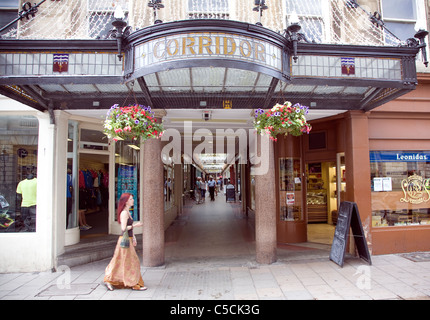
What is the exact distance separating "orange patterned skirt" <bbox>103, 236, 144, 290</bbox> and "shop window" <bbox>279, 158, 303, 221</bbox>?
15.3 ft

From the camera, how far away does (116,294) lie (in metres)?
4.74

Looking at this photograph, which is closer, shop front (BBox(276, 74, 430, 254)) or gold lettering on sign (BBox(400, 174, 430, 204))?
shop front (BBox(276, 74, 430, 254))

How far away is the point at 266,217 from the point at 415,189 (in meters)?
4.19

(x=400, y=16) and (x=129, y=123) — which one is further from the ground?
(x=400, y=16)

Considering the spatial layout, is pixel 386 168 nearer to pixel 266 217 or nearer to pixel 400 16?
pixel 266 217

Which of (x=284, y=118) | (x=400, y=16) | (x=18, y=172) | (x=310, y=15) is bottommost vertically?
(x=18, y=172)

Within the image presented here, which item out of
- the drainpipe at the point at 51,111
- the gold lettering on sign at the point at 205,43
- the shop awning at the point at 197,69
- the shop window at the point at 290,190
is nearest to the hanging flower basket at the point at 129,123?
the shop awning at the point at 197,69

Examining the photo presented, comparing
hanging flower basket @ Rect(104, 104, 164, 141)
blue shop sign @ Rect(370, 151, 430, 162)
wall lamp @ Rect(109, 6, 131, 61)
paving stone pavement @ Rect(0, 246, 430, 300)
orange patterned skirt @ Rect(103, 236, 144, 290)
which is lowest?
paving stone pavement @ Rect(0, 246, 430, 300)

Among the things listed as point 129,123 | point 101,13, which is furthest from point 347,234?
point 101,13

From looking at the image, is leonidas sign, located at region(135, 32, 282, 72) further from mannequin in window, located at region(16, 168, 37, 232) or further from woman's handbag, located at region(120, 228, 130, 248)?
mannequin in window, located at region(16, 168, 37, 232)

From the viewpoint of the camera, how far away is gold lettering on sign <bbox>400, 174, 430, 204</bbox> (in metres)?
7.27

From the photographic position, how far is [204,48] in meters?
4.27

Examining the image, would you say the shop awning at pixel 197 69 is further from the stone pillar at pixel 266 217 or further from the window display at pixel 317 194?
the window display at pixel 317 194

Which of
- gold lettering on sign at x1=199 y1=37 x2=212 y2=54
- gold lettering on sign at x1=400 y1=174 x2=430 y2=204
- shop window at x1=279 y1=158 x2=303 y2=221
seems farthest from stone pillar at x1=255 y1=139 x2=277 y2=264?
gold lettering on sign at x1=400 y1=174 x2=430 y2=204
